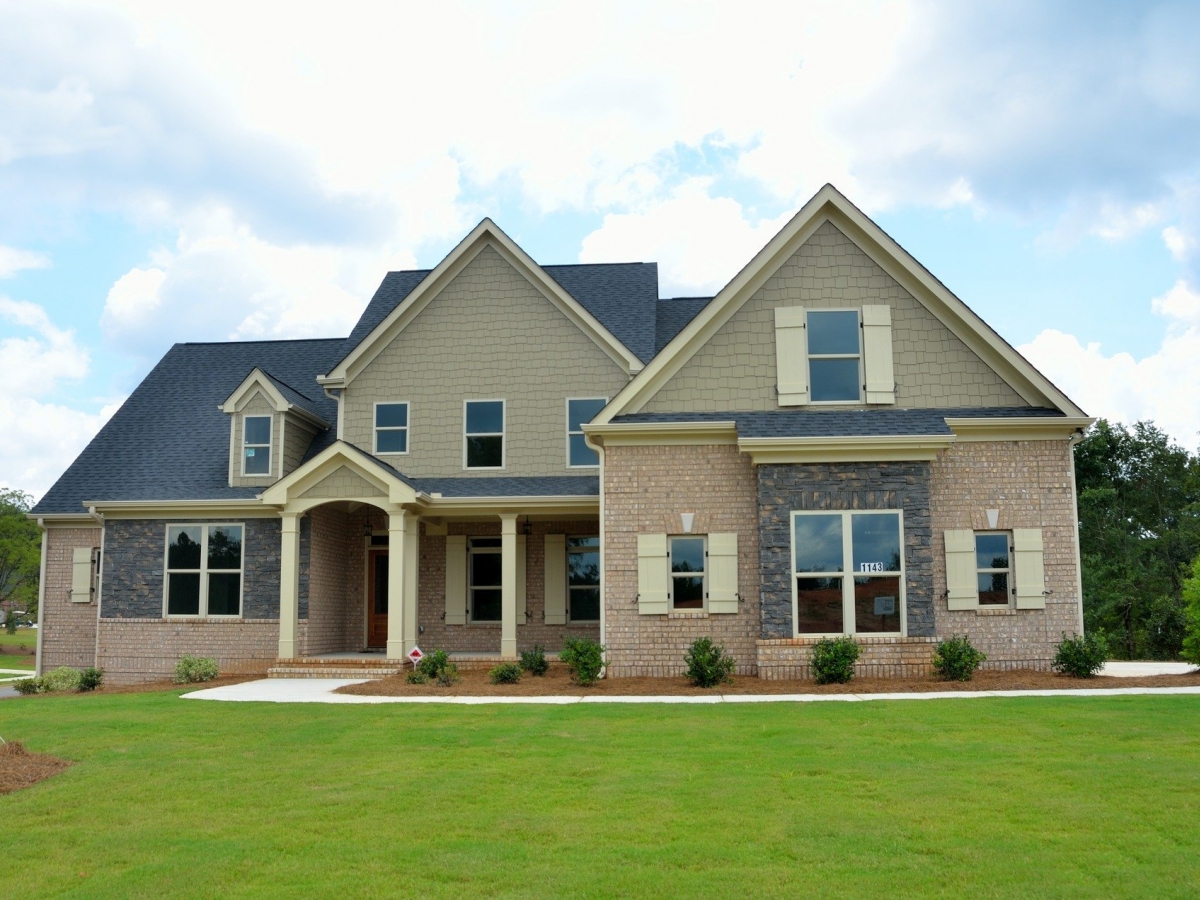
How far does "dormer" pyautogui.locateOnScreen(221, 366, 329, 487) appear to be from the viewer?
2306 centimetres

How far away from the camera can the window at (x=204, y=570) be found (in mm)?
22234

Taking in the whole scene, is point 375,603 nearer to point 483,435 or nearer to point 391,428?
point 391,428

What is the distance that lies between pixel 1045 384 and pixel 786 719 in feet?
29.1

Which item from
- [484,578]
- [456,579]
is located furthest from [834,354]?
[456,579]

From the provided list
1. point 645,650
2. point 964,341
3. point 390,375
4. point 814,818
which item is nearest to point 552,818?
point 814,818

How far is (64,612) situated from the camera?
24016 mm

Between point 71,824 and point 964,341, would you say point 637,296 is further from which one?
point 71,824

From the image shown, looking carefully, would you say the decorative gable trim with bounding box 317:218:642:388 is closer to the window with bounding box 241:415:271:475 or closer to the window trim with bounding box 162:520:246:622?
the window with bounding box 241:415:271:475

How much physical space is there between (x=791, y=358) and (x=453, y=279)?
26.6 ft

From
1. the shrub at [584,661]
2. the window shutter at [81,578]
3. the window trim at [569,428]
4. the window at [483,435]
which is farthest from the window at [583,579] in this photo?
the window shutter at [81,578]

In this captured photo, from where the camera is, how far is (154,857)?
7.47 m

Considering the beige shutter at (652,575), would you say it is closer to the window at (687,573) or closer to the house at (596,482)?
the house at (596,482)

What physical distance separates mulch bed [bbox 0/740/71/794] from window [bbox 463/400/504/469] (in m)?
12.3

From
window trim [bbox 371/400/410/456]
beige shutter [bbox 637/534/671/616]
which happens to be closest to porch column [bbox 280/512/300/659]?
window trim [bbox 371/400/410/456]
